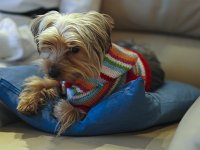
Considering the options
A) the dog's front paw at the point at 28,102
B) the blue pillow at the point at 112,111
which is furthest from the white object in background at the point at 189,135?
the dog's front paw at the point at 28,102

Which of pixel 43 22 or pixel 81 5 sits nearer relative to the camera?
pixel 43 22

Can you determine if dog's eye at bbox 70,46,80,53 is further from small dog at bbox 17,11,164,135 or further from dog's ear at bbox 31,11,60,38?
dog's ear at bbox 31,11,60,38

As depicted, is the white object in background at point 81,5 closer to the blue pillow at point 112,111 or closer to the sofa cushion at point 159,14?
the sofa cushion at point 159,14

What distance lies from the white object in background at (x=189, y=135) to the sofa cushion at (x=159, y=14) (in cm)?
76

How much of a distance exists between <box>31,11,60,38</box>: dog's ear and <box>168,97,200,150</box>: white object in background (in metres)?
0.58

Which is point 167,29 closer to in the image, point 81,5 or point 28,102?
point 81,5

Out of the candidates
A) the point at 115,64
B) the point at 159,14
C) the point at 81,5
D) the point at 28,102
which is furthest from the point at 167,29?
the point at 28,102

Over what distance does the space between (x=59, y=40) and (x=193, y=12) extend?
0.71m

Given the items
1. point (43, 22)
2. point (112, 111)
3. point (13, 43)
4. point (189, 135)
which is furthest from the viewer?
point (13, 43)

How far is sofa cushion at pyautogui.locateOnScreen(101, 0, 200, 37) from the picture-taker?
1773 millimetres

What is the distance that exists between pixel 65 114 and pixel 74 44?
0.78 feet

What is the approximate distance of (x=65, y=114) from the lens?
137 cm

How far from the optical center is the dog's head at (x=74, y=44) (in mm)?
1337

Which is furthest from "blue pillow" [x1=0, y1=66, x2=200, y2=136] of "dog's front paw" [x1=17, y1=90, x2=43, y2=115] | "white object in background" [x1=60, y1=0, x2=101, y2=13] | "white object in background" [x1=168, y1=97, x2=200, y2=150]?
"white object in background" [x1=60, y1=0, x2=101, y2=13]
